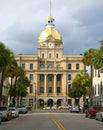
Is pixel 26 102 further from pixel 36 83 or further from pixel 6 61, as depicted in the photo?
pixel 6 61

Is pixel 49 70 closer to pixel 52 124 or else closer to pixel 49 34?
pixel 49 34

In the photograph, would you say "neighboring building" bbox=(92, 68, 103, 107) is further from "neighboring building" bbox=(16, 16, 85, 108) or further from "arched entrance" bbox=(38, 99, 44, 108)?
"arched entrance" bbox=(38, 99, 44, 108)

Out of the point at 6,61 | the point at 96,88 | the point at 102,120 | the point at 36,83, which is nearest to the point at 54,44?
the point at 36,83

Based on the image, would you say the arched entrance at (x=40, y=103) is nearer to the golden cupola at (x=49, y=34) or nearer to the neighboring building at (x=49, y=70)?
the neighboring building at (x=49, y=70)

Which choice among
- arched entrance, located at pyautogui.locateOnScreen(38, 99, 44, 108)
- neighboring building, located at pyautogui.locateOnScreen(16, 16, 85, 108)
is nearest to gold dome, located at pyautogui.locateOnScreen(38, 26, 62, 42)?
neighboring building, located at pyautogui.locateOnScreen(16, 16, 85, 108)

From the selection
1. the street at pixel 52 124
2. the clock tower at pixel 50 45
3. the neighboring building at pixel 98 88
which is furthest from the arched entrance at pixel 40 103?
the street at pixel 52 124

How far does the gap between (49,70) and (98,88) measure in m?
67.9

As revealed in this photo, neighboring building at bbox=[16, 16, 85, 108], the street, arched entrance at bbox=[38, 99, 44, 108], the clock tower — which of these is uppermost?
the clock tower

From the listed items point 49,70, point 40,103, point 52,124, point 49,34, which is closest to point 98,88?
point 52,124

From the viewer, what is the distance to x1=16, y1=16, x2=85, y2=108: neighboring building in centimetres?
14038

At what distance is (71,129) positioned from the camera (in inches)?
1005

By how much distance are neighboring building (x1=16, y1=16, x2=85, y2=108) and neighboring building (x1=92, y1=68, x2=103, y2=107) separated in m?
58.9

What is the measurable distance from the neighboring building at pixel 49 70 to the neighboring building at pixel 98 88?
58.9m

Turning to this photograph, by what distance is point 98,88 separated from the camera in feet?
250
